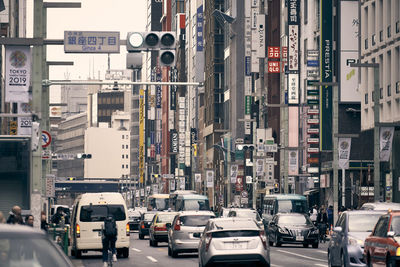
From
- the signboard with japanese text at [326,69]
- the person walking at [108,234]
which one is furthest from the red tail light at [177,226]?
the signboard with japanese text at [326,69]

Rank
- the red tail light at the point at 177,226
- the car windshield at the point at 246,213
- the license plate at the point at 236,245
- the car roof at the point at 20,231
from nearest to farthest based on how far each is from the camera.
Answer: the car roof at the point at 20,231 → the license plate at the point at 236,245 → the red tail light at the point at 177,226 → the car windshield at the point at 246,213

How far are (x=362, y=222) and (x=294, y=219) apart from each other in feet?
69.4

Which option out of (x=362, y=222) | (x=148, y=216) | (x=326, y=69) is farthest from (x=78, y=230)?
(x=326, y=69)

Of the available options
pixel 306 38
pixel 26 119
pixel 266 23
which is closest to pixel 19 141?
pixel 26 119

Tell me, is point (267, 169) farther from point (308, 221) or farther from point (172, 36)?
point (172, 36)

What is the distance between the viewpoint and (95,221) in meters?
38.2

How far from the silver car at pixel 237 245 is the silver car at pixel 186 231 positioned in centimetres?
1112

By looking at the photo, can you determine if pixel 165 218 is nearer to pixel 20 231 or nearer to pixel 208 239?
pixel 208 239

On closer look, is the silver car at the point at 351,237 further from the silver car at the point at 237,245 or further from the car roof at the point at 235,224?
the car roof at the point at 235,224

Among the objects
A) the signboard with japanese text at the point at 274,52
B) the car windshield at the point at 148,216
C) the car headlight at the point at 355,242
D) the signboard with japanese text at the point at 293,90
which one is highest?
the signboard with japanese text at the point at 274,52

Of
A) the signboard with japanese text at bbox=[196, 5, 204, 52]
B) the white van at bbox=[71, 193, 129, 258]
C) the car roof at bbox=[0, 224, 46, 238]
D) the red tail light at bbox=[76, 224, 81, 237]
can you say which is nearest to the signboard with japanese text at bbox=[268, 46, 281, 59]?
the signboard with japanese text at bbox=[196, 5, 204, 52]

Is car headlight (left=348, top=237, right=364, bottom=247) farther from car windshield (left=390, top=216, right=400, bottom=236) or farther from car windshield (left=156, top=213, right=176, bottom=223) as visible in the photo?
car windshield (left=156, top=213, right=176, bottom=223)

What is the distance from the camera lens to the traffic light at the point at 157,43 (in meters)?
23.7

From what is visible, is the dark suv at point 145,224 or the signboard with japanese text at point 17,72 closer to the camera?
the signboard with japanese text at point 17,72
